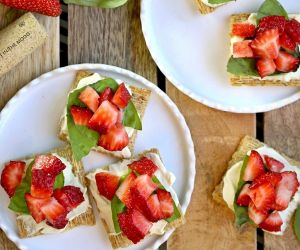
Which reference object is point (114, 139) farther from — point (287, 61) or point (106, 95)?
point (287, 61)

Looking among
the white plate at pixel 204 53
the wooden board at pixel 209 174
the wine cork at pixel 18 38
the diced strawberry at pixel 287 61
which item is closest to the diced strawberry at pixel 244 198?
the wooden board at pixel 209 174

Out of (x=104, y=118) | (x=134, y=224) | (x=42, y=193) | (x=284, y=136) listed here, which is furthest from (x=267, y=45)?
(x=42, y=193)

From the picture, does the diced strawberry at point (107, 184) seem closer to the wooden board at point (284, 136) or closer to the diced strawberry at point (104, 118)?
the diced strawberry at point (104, 118)

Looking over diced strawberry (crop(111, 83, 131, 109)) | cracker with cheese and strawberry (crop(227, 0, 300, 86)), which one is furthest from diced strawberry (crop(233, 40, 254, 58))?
diced strawberry (crop(111, 83, 131, 109))

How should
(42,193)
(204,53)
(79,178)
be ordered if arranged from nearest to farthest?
(42,193) → (79,178) → (204,53)

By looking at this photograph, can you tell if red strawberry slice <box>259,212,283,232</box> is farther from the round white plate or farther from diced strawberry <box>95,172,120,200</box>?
diced strawberry <box>95,172,120,200</box>
